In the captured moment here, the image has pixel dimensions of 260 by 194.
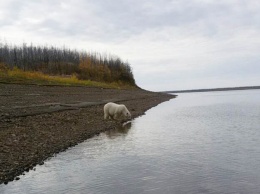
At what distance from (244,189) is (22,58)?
97.1 metres

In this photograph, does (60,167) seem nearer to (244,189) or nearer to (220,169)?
(220,169)

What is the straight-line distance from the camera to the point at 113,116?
2569 cm

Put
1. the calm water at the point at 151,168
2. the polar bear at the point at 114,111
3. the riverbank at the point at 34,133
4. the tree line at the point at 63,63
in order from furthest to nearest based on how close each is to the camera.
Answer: the tree line at the point at 63,63 < the polar bear at the point at 114,111 < the riverbank at the point at 34,133 < the calm water at the point at 151,168

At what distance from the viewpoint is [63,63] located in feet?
338

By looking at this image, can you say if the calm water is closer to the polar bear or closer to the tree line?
the polar bear

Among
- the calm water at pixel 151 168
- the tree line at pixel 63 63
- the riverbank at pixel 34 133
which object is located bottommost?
the calm water at pixel 151 168

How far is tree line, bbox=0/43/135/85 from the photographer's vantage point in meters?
92.6

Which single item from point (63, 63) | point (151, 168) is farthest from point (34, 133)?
point (63, 63)

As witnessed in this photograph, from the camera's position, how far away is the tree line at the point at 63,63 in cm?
9256

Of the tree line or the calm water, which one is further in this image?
the tree line

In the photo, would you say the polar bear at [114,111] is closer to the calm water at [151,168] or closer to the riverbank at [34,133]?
the riverbank at [34,133]

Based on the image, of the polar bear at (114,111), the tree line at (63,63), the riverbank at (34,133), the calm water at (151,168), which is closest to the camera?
the calm water at (151,168)

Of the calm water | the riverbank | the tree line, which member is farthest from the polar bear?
the tree line

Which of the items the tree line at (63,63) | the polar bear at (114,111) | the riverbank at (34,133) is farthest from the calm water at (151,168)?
the tree line at (63,63)
